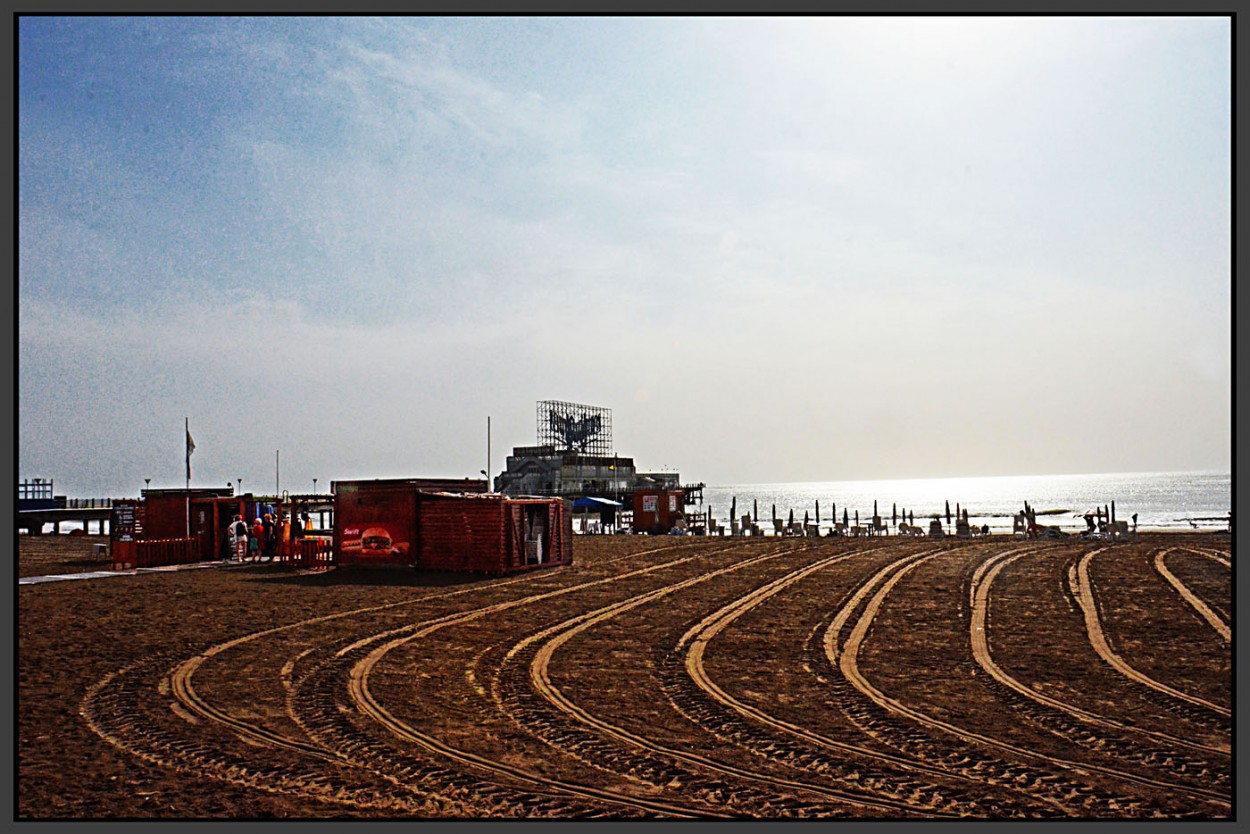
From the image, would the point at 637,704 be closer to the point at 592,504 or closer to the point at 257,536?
the point at 257,536

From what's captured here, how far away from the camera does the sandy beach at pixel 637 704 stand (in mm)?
6535

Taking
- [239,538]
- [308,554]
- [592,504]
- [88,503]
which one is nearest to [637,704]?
[308,554]

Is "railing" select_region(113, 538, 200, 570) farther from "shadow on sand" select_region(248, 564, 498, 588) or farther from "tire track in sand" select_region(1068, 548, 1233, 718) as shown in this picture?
"tire track in sand" select_region(1068, 548, 1233, 718)

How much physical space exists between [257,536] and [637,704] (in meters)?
21.3

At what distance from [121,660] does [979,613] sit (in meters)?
12.5

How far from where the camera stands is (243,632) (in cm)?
1351

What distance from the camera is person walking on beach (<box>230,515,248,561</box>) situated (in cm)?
2677

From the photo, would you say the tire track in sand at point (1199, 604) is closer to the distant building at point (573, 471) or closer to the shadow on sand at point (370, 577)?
the shadow on sand at point (370, 577)

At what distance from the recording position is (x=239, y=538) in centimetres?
2680

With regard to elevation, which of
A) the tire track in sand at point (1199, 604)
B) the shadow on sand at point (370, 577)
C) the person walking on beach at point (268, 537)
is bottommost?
the shadow on sand at point (370, 577)

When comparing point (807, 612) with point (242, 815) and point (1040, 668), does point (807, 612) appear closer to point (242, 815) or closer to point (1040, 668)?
point (1040, 668)

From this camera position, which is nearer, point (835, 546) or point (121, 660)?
point (121, 660)

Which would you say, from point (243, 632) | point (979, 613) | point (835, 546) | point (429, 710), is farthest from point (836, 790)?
point (835, 546)

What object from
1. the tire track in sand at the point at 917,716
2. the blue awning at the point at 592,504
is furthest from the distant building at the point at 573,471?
the tire track in sand at the point at 917,716
